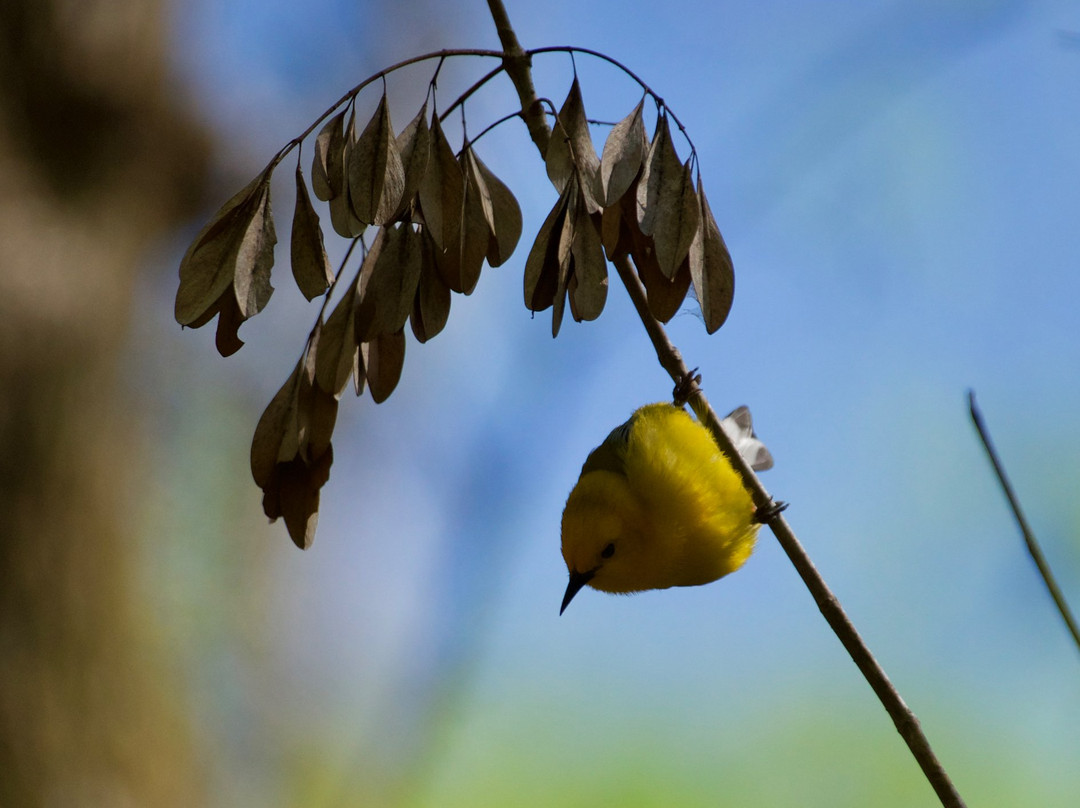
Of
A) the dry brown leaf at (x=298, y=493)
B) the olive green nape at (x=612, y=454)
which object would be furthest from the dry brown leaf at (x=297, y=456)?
the olive green nape at (x=612, y=454)

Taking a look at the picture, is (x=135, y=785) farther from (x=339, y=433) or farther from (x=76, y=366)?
(x=339, y=433)

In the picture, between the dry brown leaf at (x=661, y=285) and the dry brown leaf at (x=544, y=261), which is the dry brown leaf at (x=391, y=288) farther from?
the dry brown leaf at (x=661, y=285)

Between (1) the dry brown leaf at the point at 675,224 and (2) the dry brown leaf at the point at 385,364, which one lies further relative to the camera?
(2) the dry brown leaf at the point at 385,364

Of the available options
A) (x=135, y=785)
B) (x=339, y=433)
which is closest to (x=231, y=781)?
(x=135, y=785)

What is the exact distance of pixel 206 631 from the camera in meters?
5.59

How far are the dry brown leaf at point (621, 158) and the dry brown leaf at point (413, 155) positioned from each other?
259 millimetres

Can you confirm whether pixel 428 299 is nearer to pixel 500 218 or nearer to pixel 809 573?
pixel 500 218

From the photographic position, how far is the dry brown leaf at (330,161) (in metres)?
1.38

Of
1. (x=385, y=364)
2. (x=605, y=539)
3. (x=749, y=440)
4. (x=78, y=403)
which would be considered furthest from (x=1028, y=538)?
(x=78, y=403)

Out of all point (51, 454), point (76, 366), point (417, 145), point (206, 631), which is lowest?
point (206, 631)

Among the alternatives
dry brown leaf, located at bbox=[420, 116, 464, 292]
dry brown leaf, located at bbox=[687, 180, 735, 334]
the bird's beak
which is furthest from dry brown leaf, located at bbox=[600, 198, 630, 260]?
the bird's beak

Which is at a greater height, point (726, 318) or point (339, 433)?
point (339, 433)

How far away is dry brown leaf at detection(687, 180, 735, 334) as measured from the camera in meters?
1.35

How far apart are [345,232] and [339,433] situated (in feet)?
15.3
